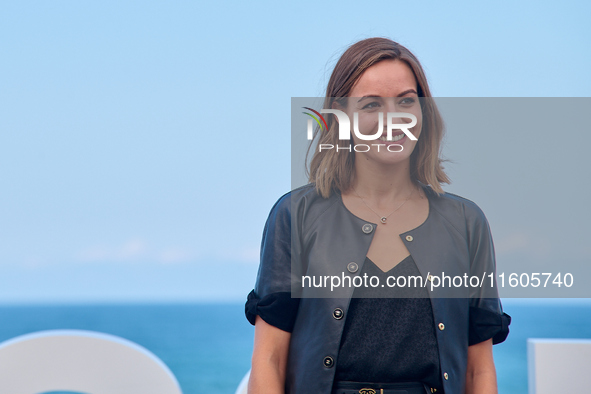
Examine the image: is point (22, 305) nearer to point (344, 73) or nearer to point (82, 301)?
point (82, 301)

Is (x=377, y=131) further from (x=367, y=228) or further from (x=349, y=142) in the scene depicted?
(x=367, y=228)

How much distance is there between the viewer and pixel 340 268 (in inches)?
54.4

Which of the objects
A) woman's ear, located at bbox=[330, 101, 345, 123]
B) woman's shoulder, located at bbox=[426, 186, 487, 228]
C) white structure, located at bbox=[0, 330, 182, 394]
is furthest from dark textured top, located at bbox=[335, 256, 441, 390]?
white structure, located at bbox=[0, 330, 182, 394]

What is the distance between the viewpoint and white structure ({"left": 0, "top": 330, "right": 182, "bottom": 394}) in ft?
7.83

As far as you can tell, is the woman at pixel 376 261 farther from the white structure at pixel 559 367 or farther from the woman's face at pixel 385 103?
the white structure at pixel 559 367

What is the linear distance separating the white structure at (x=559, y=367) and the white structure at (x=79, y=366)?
150 centimetres

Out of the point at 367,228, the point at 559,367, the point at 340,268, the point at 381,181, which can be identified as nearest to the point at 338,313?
the point at 340,268

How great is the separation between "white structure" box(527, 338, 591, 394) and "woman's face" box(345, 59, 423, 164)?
150 cm

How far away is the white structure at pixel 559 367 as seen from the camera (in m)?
2.45

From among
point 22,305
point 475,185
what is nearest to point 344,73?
point 475,185

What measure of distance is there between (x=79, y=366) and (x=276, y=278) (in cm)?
150

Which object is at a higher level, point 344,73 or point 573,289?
point 344,73

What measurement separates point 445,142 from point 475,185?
15cm

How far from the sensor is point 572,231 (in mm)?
1880
